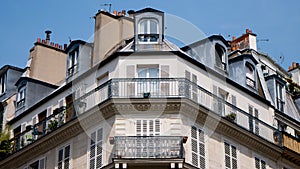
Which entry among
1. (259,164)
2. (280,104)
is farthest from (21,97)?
(280,104)

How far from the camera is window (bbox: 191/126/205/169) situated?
3471cm

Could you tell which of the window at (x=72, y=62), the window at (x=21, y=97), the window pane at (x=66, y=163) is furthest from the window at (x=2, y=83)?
the window pane at (x=66, y=163)

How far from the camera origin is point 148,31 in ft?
121

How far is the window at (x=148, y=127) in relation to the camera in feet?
114

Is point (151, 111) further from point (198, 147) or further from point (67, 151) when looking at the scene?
point (67, 151)

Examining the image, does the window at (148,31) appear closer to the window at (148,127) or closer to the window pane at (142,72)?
the window pane at (142,72)

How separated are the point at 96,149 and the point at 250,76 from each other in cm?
889

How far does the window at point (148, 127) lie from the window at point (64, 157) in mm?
3601

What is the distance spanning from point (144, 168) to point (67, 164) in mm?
4342

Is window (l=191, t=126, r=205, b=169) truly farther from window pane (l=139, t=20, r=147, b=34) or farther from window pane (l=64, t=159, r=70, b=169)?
window pane (l=64, t=159, r=70, b=169)

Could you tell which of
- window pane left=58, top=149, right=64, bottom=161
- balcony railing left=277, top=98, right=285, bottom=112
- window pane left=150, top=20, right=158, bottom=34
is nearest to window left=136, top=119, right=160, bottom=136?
window pane left=150, top=20, right=158, bottom=34

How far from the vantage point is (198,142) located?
115 ft

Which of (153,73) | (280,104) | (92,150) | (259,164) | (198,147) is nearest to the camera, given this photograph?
(198,147)

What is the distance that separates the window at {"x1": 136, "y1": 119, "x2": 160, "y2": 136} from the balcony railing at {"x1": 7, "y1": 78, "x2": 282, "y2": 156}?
0.99 meters
